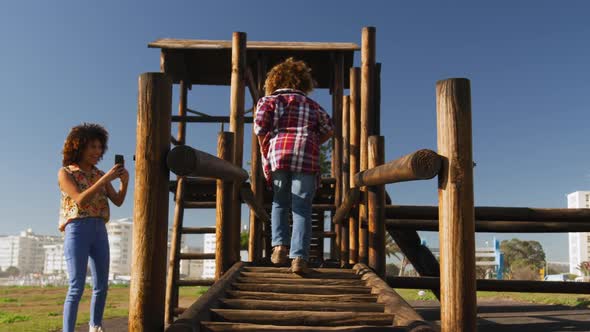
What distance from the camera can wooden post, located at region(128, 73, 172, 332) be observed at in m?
2.56

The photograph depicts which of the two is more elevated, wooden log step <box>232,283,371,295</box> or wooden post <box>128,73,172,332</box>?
wooden post <box>128,73,172,332</box>

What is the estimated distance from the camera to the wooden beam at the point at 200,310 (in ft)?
8.56

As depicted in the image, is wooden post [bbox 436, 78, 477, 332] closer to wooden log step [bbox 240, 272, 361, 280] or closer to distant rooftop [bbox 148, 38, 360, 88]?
wooden log step [bbox 240, 272, 361, 280]

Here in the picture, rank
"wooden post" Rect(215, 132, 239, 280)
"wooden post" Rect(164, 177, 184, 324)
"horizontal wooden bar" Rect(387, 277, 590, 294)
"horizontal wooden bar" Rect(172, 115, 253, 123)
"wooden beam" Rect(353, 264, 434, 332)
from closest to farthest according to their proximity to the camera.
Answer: "wooden beam" Rect(353, 264, 434, 332), "wooden post" Rect(215, 132, 239, 280), "horizontal wooden bar" Rect(387, 277, 590, 294), "wooden post" Rect(164, 177, 184, 324), "horizontal wooden bar" Rect(172, 115, 253, 123)

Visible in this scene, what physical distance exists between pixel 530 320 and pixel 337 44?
569 centimetres

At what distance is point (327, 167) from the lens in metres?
25.1

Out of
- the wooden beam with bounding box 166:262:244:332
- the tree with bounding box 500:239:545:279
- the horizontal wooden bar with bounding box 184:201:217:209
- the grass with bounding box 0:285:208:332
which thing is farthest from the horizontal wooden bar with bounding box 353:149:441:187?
the tree with bounding box 500:239:545:279

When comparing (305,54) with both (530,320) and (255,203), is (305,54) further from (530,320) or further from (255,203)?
(530,320)

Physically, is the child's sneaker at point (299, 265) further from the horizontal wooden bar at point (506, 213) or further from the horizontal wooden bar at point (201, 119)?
the horizontal wooden bar at point (201, 119)

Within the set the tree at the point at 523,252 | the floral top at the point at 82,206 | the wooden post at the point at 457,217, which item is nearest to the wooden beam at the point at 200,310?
the floral top at the point at 82,206

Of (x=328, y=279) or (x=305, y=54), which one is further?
(x=305, y=54)

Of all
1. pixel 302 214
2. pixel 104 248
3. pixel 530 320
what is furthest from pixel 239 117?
pixel 530 320

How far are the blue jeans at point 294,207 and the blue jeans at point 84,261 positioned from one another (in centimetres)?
138

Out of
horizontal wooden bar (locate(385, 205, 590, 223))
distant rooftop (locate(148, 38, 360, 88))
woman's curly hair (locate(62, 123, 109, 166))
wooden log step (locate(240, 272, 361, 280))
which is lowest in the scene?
wooden log step (locate(240, 272, 361, 280))
